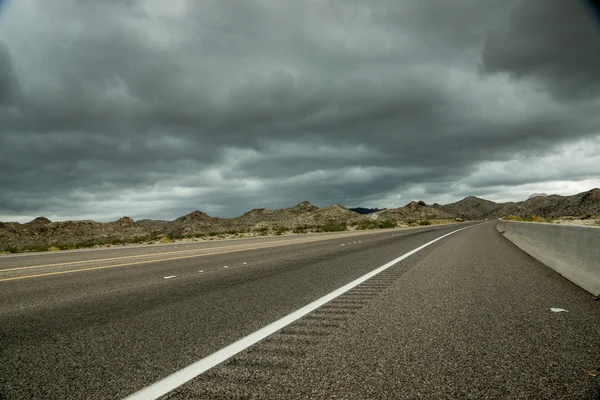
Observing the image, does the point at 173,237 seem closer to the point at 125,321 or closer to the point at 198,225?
the point at 125,321

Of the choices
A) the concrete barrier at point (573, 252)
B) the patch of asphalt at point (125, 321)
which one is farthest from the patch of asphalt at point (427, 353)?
the concrete barrier at point (573, 252)

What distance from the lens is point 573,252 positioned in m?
8.16

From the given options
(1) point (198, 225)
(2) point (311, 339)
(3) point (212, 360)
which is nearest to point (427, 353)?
(2) point (311, 339)

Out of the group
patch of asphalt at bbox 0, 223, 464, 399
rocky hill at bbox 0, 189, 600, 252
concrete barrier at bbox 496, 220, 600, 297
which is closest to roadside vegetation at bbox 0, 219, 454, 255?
rocky hill at bbox 0, 189, 600, 252

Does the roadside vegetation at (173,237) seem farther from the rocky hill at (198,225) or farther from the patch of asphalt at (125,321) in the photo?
the patch of asphalt at (125,321)

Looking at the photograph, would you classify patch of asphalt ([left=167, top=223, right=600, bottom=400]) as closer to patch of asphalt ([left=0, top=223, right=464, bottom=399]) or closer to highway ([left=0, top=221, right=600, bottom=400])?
highway ([left=0, top=221, right=600, bottom=400])

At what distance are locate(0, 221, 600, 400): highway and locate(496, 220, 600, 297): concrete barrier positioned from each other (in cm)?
30

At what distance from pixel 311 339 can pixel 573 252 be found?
6.89 meters

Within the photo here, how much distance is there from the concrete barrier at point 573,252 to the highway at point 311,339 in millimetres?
297

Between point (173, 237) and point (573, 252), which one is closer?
point (573, 252)

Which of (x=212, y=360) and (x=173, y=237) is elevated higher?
(x=173, y=237)

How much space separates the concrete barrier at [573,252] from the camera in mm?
6723

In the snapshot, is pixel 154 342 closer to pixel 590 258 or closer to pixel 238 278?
pixel 238 278

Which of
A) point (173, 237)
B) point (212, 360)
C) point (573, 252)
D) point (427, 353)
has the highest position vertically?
point (173, 237)
